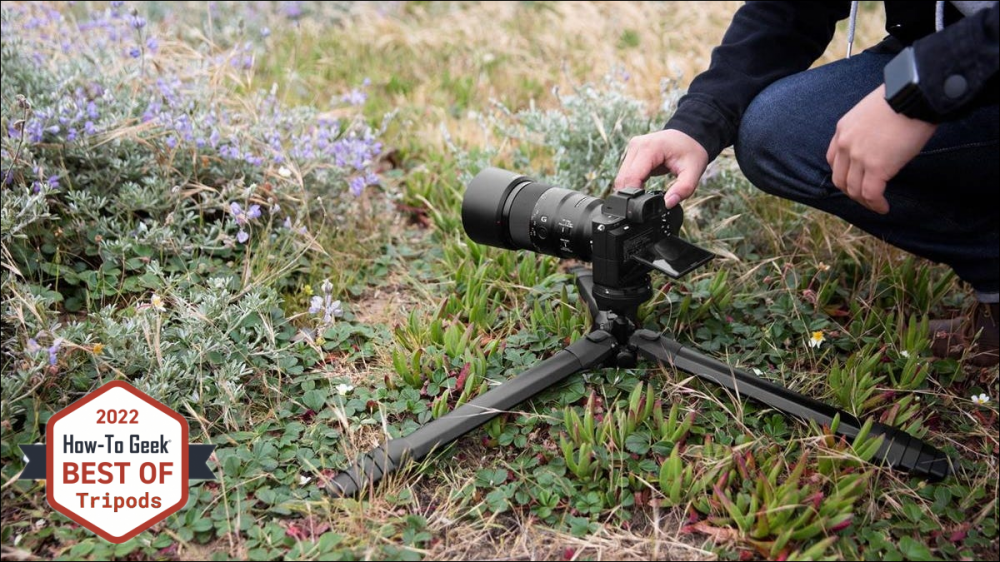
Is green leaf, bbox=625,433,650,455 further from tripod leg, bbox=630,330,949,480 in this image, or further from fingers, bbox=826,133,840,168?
fingers, bbox=826,133,840,168

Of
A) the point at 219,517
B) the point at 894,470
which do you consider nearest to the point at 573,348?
the point at 894,470

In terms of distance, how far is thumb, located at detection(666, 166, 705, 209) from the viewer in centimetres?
206

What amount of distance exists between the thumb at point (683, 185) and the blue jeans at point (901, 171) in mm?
216

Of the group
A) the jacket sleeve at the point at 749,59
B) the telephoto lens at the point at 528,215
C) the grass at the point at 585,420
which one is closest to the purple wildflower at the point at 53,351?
the grass at the point at 585,420

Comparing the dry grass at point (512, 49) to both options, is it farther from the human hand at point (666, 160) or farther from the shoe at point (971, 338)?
the shoe at point (971, 338)

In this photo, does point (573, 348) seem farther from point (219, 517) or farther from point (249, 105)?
point (249, 105)

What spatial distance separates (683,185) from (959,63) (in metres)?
0.68

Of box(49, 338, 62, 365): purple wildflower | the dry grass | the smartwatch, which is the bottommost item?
box(49, 338, 62, 365): purple wildflower

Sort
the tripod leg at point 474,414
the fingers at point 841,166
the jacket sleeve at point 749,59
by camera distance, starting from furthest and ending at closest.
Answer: the jacket sleeve at point 749,59, the tripod leg at point 474,414, the fingers at point 841,166

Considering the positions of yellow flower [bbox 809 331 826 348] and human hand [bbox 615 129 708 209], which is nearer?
human hand [bbox 615 129 708 209]

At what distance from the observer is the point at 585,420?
1.99 metres

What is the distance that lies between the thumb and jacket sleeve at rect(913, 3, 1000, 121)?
2.03 ft

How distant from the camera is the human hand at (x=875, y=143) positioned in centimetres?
164

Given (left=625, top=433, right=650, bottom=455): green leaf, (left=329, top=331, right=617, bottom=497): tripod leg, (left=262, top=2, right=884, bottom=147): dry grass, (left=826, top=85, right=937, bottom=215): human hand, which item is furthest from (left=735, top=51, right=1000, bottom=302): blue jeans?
(left=262, top=2, right=884, bottom=147): dry grass
